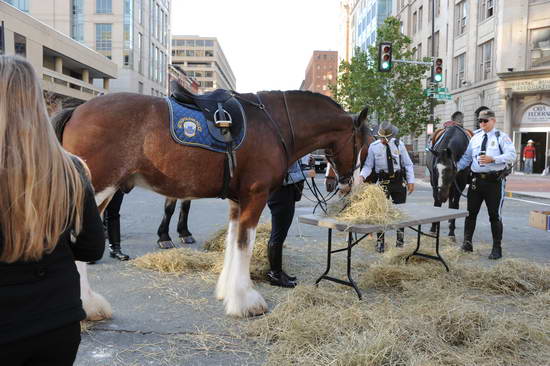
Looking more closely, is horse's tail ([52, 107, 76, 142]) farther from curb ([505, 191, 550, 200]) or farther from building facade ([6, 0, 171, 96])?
building facade ([6, 0, 171, 96])

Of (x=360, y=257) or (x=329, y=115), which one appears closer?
(x=329, y=115)

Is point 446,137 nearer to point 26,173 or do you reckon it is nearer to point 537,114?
point 26,173

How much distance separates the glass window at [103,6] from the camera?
59.3 meters

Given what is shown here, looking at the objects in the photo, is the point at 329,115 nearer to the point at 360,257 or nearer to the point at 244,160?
the point at 244,160

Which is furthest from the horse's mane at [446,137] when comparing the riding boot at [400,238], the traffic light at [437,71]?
the traffic light at [437,71]

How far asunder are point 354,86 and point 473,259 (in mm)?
26858

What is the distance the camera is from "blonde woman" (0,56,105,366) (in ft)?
4.94

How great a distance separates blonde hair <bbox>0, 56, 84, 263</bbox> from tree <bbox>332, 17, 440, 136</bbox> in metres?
30.5

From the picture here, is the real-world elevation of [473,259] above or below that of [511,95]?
below

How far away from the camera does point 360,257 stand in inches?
265

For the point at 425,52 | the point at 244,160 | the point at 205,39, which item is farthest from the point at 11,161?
the point at 205,39

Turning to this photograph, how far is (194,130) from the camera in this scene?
404 centimetres

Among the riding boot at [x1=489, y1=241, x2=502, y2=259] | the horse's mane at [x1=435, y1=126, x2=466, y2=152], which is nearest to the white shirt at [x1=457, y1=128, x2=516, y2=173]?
the horse's mane at [x1=435, y1=126, x2=466, y2=152]

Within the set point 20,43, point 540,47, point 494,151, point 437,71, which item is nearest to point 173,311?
point 494,151
